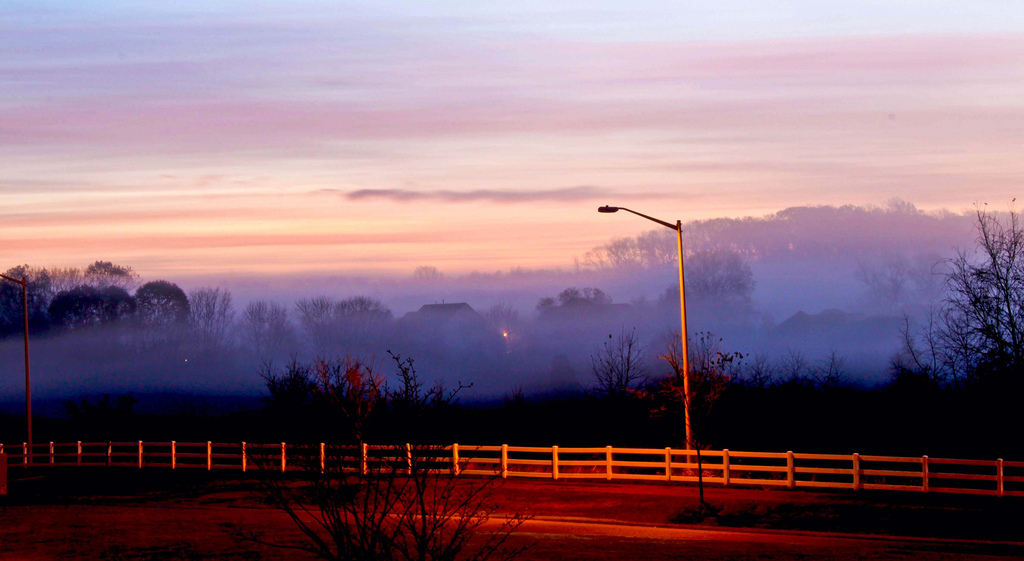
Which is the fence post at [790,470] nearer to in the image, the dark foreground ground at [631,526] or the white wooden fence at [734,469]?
the white wooden fence at [734,469]

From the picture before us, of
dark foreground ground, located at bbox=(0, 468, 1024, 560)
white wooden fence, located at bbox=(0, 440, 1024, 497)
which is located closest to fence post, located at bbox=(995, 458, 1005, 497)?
white wooden fence, located at bbox=(0, 440, 1024, 497)

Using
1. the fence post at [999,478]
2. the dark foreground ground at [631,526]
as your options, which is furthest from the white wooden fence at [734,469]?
the dark foreground ground at [631,526]

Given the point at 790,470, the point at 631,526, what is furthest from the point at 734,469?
the point at 631,526

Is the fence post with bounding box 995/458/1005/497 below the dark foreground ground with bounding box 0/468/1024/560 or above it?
above

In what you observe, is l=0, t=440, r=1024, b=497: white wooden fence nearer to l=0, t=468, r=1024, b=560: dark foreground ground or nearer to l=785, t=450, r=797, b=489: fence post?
l=785, t=450, r=797, b=489: fence post

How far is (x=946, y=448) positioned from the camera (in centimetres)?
4094

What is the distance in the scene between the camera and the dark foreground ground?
18.1m

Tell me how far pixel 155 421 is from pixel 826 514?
54.3m

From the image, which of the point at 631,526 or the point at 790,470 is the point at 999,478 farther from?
the point at 631,526

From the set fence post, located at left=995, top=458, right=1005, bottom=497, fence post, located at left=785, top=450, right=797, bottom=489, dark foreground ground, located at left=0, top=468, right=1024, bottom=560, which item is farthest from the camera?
fence post, located at left=785, top=450, right=797, bottom=489

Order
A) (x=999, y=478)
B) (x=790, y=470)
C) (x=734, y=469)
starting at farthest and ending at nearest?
(x=734, y=469), (x=790, y=470), (x=999, y=478)

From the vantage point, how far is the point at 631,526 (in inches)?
854

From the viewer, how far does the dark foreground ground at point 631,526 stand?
18.1 m

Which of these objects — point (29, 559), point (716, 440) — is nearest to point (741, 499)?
point (29, 559)
